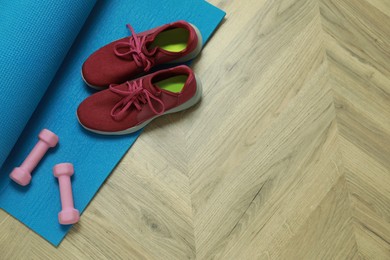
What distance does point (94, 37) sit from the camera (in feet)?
3.66

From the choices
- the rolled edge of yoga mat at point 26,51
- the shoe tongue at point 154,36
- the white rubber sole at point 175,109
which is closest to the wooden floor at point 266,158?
the white rubber sole at point 175,109

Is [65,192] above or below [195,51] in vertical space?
below

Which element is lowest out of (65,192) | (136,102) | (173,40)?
(65,192)

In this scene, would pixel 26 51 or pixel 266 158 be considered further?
pixel 266 158

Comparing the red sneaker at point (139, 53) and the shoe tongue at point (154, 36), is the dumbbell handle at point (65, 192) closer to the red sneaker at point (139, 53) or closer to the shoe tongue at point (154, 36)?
the red sneaker at point (139, 53)

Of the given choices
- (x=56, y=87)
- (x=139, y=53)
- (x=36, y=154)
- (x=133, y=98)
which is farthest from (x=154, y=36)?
Answer: (x=36, y=154)

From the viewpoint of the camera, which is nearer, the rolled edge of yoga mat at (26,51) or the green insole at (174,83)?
the rolled edge of yoga mat at (26,51)

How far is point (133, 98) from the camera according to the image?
103cm

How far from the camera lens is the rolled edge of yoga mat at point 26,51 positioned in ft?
3.05

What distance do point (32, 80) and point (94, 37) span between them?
23cm

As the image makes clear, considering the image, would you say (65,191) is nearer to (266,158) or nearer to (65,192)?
(65,192)

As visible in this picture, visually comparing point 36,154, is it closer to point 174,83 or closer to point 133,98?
point 133,98

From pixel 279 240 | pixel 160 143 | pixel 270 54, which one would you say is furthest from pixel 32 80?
pixel 279 240

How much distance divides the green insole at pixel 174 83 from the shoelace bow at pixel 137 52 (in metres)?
0.06
